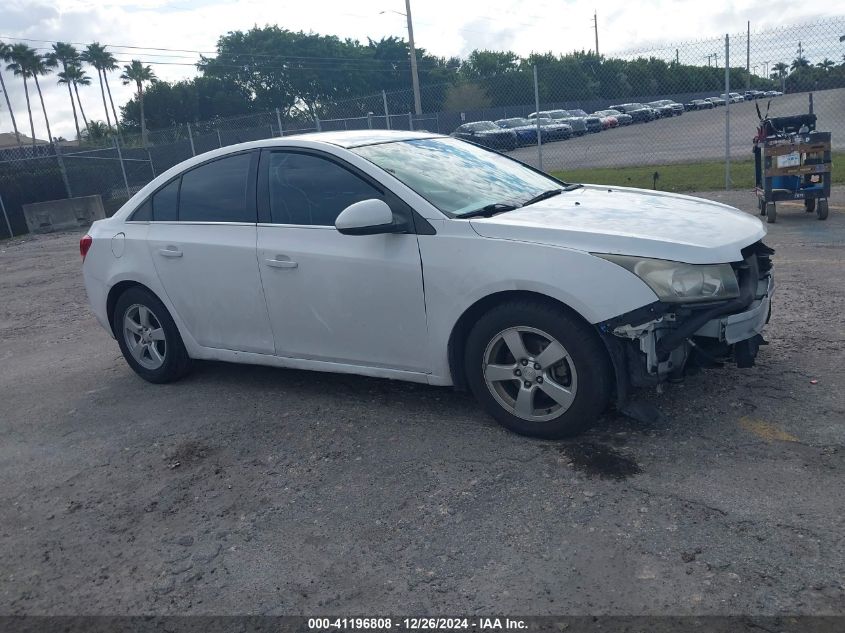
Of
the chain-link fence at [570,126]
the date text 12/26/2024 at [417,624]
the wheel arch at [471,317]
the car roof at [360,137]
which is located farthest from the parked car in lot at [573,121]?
the date text 12/26/2024 at [417,624]

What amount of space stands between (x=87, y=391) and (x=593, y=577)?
13.8ft

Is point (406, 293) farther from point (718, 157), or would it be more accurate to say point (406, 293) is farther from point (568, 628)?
point (718, 157)

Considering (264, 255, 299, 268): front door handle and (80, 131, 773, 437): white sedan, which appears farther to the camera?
(264, 255, 299, 268): front door handle

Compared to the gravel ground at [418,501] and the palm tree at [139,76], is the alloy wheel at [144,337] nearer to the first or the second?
the gravel ground at [418,501]

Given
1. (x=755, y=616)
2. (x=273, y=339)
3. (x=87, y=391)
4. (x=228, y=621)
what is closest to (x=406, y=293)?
(x=273, y=339)

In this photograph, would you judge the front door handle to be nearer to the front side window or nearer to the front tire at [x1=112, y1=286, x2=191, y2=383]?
the front side window

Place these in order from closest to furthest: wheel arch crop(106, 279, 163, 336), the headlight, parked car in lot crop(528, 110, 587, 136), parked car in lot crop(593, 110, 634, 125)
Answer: the headlight < wheel arch crop(106, 279, 163, 336) < parked car in lot crop(528, 110, 587, 136) < parked car in lot crop(593, 110, 634, 125)

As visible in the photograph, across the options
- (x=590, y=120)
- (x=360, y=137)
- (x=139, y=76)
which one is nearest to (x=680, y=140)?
(x=590, y=120)

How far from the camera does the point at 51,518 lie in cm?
389

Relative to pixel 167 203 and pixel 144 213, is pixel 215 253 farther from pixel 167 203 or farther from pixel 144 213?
pixel 144 213

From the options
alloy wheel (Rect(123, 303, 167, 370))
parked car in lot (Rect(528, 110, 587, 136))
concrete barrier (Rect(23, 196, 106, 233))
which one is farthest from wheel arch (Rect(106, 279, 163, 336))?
parked car in lot (Rect(528, 110, 587, 136))

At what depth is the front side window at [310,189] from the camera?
4.68m

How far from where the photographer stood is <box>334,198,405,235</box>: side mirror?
4246mm

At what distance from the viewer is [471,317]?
166 inches
